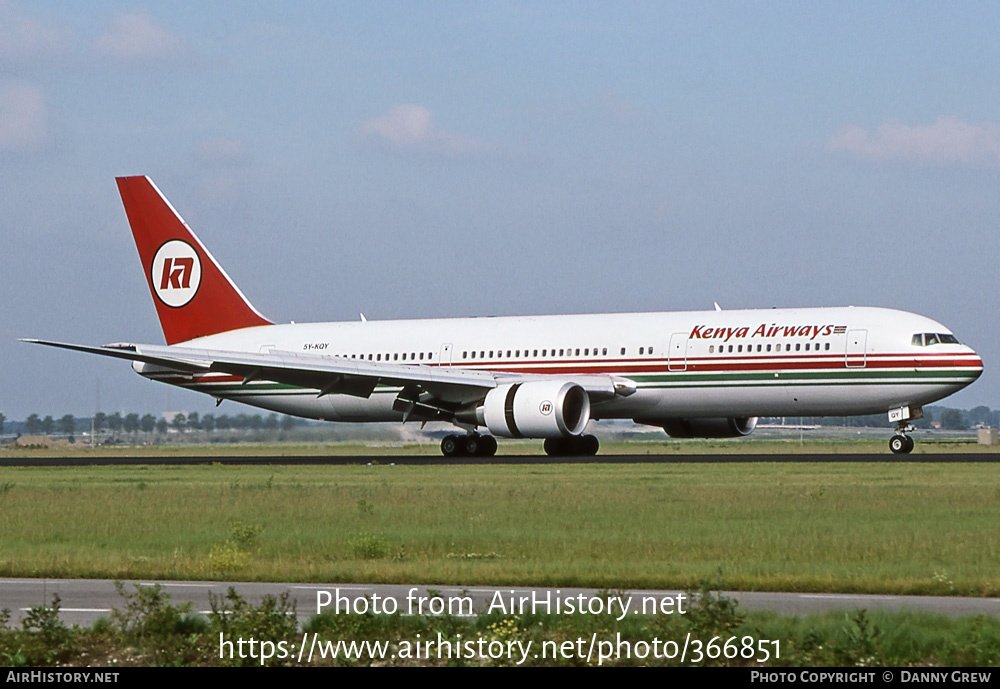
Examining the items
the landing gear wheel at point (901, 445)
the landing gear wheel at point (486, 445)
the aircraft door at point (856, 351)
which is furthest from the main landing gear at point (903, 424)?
the landing gear wheel at point (486, 445)

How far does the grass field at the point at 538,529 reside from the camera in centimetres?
1722

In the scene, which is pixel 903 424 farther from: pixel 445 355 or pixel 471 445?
pixel 445 355

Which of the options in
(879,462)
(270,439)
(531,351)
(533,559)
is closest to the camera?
(533,559)

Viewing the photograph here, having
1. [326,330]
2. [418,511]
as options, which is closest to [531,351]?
[326,330]

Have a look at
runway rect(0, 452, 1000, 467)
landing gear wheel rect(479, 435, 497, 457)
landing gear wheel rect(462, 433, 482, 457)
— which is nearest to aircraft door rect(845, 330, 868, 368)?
runway rect(0, 452, 1000, 467)

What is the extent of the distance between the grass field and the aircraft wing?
10858mm

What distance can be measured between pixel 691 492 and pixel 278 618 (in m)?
17.6

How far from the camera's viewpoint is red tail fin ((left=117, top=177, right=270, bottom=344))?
56.4 meters

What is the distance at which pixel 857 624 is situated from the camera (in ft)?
38.4

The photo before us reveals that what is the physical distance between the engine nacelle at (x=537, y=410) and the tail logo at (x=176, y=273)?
15364mm
